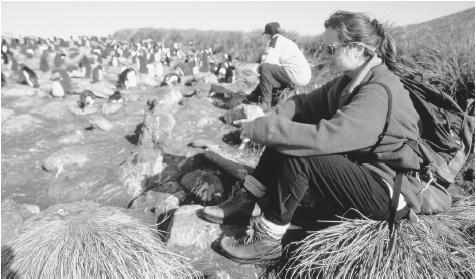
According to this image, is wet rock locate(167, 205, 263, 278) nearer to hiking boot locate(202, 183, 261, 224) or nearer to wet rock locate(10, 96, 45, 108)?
hiking boot locate(202, 183, 261, 224)

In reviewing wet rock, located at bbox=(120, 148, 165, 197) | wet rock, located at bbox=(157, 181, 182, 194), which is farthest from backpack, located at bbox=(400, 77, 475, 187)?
wet rock, located at bbox=(120, 148, 165, 197)

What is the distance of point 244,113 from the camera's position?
441 centimetres

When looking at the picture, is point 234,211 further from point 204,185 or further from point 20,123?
point 20,123

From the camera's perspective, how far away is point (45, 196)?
12.9 ft

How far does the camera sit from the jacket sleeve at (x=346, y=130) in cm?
168

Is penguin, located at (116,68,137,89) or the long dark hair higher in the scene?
the long dark hair

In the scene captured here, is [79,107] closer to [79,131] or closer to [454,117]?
[79,131]

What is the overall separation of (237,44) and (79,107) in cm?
1197

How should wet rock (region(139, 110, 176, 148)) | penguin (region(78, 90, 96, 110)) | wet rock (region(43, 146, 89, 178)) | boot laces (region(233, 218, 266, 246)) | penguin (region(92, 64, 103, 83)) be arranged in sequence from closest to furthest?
boot laces (region(233, 218, 266, 246)), wet rock (region(43, 146, 89, 178)), wet rock (region(139, 110, 176, 148)), penguin (region(78, 90, 96, 110)), penguin (region(92, 64, 103, 83))

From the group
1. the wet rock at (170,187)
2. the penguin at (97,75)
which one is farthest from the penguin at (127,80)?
the wet rock at (170,187)

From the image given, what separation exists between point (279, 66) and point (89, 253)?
138 inches

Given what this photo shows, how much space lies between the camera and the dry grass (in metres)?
1.78

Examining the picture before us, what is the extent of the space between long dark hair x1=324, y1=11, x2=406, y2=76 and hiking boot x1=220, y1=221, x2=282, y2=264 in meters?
1.13

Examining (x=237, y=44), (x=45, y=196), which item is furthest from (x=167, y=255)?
(x=237, y=44)
